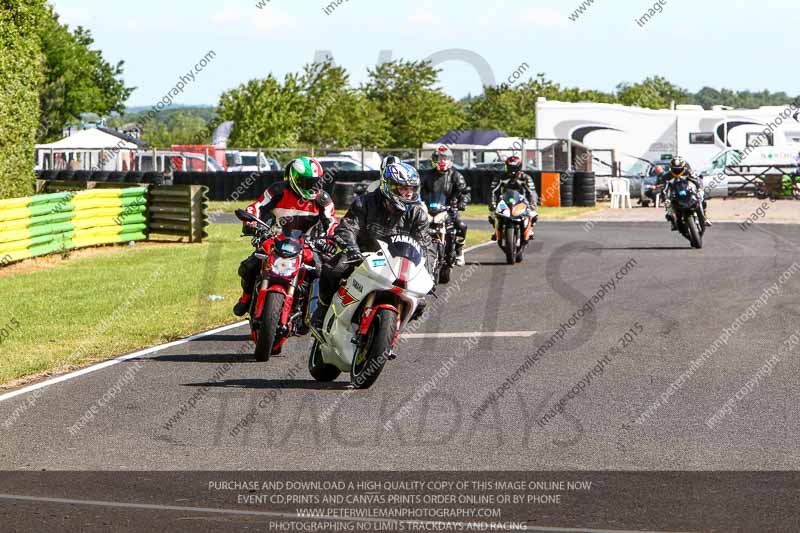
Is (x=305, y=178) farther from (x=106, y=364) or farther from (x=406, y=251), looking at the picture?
(x=406, y=251)

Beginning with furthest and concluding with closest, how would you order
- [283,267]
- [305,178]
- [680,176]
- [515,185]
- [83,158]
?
[83,158]
[680,176]
[515,185]
[305,178]
[283,267]

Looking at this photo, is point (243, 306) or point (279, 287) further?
point (243, 306)

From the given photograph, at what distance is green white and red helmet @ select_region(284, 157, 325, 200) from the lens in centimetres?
1209

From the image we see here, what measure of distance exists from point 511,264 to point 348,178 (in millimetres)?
21793

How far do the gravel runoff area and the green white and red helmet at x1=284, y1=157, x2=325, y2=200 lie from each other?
79.0ft

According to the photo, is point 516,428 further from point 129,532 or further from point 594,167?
point 594,167

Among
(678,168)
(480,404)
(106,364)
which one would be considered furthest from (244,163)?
(480,404)

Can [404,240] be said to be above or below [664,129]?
below

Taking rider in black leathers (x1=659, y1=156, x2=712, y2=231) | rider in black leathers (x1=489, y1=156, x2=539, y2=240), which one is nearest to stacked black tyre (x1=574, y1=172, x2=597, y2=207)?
rider in black leathers (x1=659, y1=156, x2=712, y2=231)

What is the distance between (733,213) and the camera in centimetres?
3878

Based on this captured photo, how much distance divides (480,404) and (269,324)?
2.55 m

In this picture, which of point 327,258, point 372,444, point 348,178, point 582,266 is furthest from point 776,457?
point 348,178

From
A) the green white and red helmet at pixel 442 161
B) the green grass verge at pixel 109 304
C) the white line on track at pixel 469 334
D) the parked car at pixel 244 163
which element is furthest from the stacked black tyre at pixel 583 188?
the white line on track at pixel 469 334

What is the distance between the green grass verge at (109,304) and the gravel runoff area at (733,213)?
15566mm
